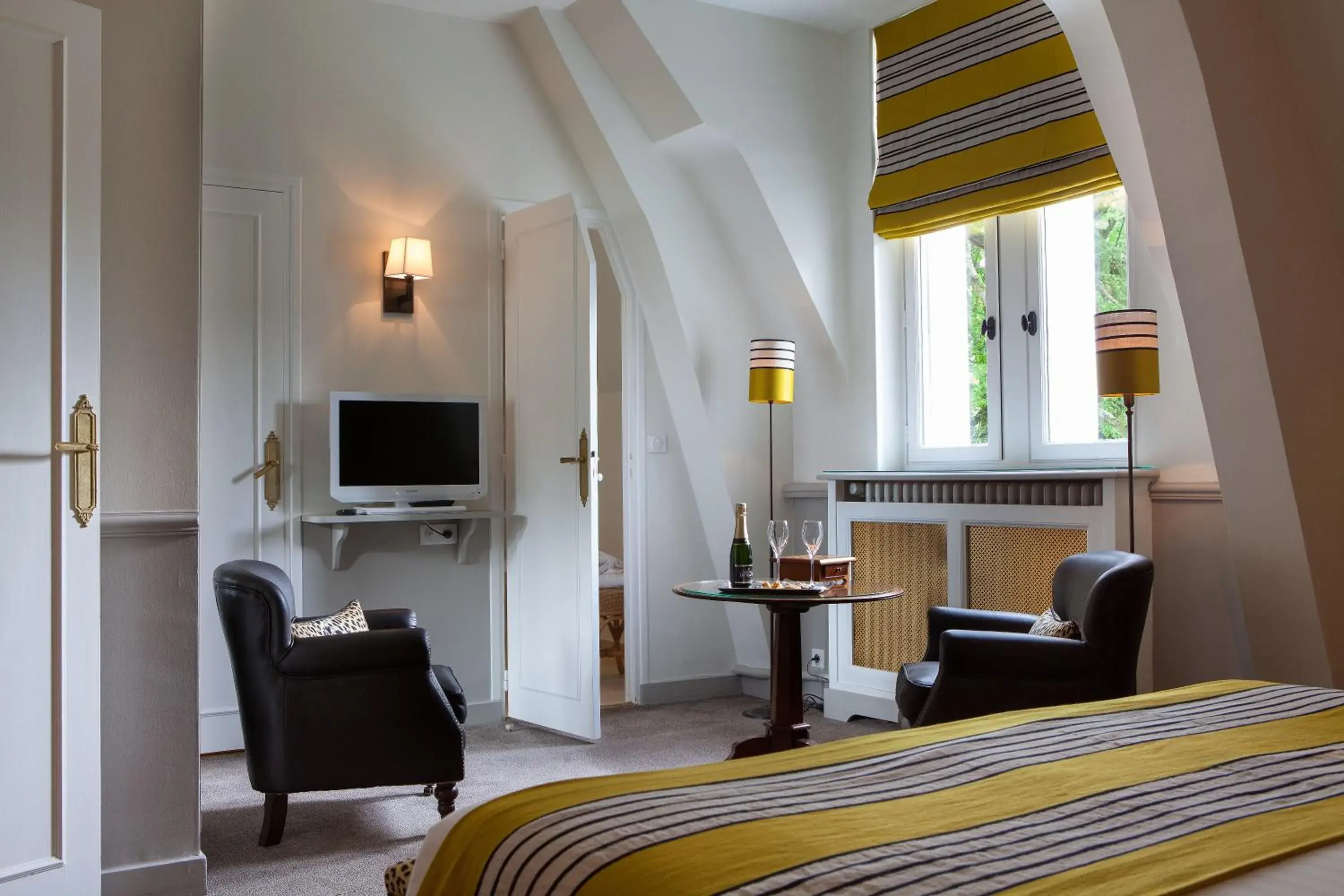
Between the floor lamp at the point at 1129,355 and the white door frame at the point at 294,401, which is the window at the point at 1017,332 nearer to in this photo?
the floor lamp at the point at 1129,355

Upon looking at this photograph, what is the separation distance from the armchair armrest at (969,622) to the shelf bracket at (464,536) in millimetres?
1970

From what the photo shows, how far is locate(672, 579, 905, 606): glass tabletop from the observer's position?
345cm

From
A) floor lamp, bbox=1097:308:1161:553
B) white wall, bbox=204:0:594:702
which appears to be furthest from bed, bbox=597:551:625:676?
floor lamp, bbox=1097:308:1161:553

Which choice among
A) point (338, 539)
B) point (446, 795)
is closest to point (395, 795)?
point (446, 795)

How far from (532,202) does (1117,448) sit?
2646mm

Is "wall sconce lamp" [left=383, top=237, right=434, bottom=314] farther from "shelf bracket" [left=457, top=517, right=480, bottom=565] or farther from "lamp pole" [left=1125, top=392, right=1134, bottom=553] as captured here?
"lamp pole" [left=1125, top=392, right=1134, bottom=553]

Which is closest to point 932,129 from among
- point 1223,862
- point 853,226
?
point 853,226

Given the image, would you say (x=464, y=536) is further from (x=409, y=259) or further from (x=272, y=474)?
(x=409, y=259)

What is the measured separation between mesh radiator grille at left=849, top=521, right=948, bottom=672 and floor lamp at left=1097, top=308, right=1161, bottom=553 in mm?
1023

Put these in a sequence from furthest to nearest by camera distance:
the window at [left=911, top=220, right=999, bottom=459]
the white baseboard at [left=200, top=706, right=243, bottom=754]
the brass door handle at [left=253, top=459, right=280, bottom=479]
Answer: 1. the window at [left=911, top=220, right=999, bottom=459]
2. the brass door handle at [left=253, top=459, right=280, bottom=479]
3. the white baseboard at [left=200, top=706, right=243, bottom=754]

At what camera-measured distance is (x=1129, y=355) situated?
3.57m

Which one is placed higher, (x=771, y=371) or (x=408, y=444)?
(x=771, y=371)

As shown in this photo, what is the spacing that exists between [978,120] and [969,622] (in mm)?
2027

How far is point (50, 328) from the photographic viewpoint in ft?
8.81
